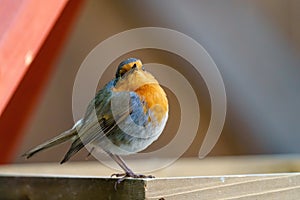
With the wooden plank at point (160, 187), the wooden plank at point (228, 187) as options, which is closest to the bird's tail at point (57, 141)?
the wooden plank at point (160, 187)

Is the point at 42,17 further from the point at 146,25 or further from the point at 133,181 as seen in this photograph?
the point at 146,25

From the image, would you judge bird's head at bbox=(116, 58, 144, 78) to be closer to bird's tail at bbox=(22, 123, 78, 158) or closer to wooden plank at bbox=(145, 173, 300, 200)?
bird's tail at bbox=(22, 123, 78, 158)

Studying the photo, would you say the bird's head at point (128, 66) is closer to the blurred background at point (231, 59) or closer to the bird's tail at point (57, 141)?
the bird's tail at point (57, 141)

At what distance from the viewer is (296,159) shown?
2479mm

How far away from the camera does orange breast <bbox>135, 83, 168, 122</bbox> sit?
1382 mm

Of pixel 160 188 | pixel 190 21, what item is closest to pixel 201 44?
pixel 190 21

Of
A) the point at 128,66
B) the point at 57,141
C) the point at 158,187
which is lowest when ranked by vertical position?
the point at 57,141

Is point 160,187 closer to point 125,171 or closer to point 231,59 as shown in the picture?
point 125,171

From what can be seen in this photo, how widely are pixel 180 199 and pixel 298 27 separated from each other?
103 inches

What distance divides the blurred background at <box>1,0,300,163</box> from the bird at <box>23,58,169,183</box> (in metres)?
1.79

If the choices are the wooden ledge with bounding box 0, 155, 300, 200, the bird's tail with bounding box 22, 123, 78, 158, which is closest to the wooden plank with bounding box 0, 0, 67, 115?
the wooden ledge with bounding box 0, 155, 300, 200

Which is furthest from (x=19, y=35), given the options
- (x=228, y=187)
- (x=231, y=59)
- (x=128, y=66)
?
(x=231, y=59)

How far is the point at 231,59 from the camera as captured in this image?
3.42m

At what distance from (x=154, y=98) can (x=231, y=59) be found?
2.08 m
